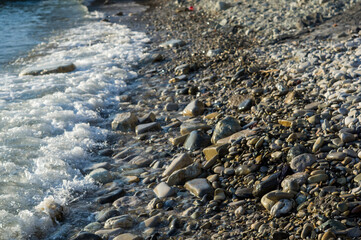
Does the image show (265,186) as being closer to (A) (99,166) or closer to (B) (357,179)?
(B) (357,179)

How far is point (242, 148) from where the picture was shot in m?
4.62

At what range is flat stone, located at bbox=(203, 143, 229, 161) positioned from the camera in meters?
4.66

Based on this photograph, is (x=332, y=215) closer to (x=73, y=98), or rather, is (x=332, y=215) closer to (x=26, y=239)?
(x=26, y=239)

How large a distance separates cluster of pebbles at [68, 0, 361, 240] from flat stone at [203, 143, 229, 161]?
0.05 feet

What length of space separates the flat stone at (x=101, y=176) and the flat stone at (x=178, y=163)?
0.67 metres

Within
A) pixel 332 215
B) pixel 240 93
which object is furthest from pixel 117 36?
pixel 332 215

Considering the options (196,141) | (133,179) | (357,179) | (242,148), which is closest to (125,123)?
(196,141)

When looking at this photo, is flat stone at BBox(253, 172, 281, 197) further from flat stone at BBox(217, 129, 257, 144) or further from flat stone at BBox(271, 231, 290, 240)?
flat stone at BBox(217, 129, 257, 144)

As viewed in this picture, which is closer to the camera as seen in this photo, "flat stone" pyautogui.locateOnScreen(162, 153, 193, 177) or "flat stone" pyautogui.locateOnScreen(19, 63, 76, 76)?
"flat stone" pyautogui.locateOnScreen(162, 153, 193, 177)

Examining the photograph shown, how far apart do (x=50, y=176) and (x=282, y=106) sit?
3224 millimetres

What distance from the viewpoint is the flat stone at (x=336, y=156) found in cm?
387

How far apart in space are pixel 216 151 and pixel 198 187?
65 centimetres

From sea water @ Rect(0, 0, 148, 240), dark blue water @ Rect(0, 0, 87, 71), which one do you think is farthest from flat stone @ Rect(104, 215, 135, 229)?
dark blue water @ Rect(0, 0, 87, 71)

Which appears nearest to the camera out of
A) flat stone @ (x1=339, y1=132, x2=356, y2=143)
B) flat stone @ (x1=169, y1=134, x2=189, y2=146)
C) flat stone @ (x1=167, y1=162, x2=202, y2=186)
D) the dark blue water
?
flat stone @ (x1=339, y1=132, x2=356, y2=143)
